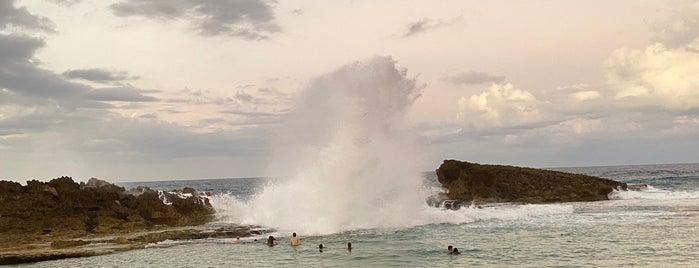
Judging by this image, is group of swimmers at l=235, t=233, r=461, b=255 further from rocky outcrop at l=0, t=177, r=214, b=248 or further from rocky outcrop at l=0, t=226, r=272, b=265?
rocky outcrop at l=0, t=177, r=214, b=248

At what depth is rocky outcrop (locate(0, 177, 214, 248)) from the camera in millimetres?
38719

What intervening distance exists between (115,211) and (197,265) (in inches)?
792

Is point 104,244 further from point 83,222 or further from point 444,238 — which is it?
point 444,238

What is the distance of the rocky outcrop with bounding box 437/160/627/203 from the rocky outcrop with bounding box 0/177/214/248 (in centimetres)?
2554

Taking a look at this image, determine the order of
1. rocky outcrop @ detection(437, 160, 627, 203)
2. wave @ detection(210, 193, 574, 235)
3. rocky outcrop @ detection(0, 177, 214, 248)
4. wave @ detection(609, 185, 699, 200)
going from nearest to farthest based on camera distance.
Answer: rocky outcrop @ detection(0, 177, 214, 248) < wave @ detection(210, 193, 574, 235) < rocky outcrop @ detection(437, 160, 627, 203) < wave @ detection(609, 185, 699, 200)

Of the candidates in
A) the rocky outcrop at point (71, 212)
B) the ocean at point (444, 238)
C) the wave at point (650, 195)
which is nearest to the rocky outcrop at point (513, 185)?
the wave at point (650, 195)

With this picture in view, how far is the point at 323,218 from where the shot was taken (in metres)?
41.3

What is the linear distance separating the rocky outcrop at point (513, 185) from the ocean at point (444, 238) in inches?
306

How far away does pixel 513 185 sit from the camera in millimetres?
61344

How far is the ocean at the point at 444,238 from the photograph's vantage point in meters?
27.0

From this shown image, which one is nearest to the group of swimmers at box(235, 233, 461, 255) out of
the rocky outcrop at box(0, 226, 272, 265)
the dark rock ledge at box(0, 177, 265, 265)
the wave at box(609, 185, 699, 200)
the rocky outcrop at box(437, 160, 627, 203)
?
the rocky outcrop at box(0, 226, 272, 265)

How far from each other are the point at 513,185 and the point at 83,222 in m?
40.3

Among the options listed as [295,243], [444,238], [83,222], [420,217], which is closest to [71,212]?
[83,222]

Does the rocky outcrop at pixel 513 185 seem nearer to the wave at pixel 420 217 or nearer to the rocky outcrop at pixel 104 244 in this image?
the wave at pixel 420 217
